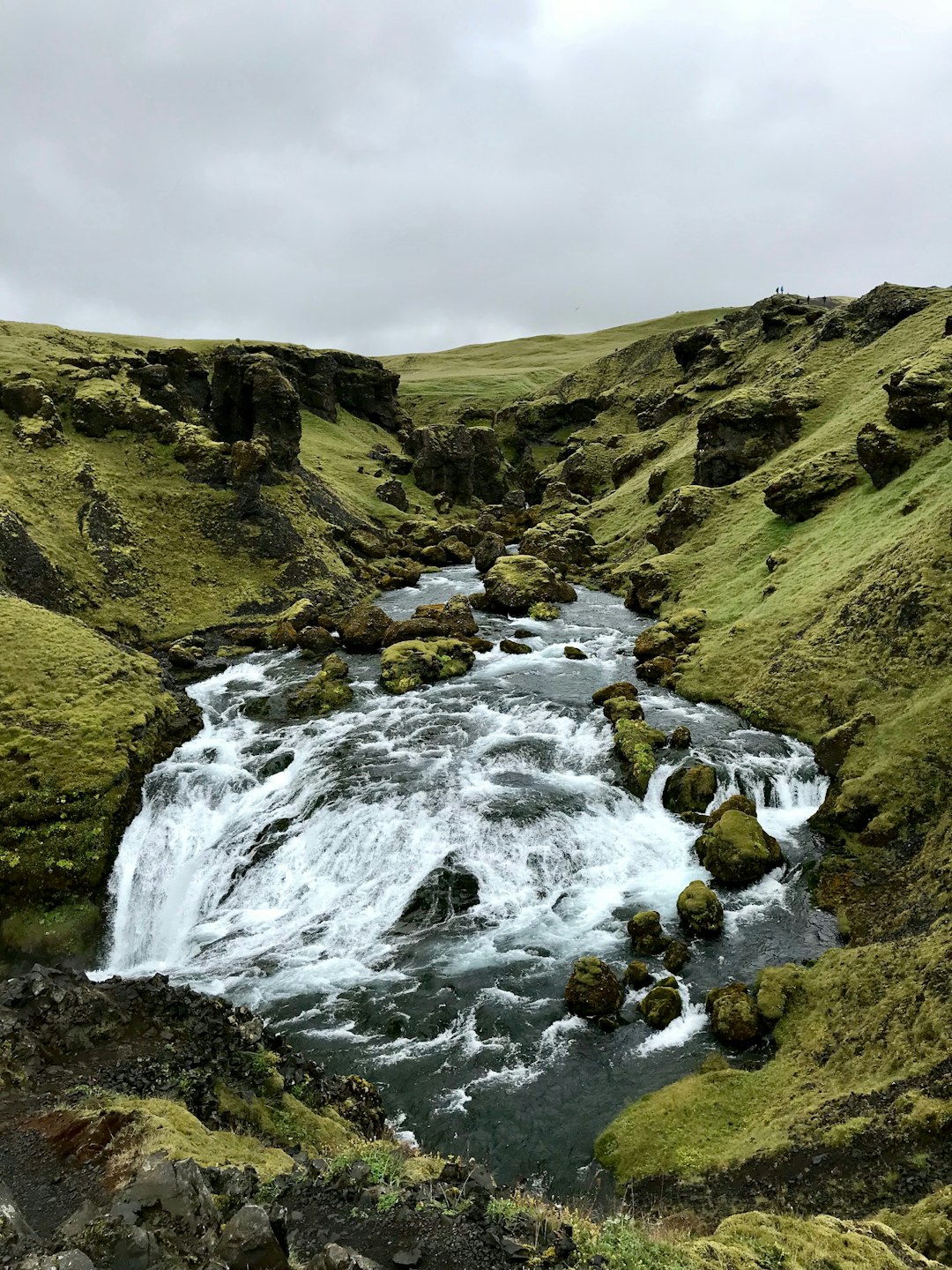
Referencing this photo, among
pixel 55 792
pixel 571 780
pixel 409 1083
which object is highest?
pixel 55 792

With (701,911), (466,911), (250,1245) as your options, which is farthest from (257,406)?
(250,1245)

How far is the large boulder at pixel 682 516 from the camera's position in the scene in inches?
2272

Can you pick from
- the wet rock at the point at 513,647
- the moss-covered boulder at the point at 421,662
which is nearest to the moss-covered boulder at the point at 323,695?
the moss-covered boulder at the point at 421,662

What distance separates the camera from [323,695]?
3612 cm

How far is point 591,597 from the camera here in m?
58.3

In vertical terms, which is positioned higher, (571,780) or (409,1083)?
(571,780)

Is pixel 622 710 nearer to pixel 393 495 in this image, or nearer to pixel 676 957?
pixel 676 957

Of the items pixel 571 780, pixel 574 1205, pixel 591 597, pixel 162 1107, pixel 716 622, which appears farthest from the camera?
pixel 591 597

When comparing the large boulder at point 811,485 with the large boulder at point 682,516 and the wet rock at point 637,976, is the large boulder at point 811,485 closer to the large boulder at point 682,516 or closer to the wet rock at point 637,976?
the large boulder at point 682,516

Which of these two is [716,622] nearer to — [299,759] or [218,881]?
[299,759]

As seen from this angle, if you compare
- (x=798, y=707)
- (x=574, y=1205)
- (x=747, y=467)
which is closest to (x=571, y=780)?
(x=798, y=707)

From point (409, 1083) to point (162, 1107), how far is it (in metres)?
6.96

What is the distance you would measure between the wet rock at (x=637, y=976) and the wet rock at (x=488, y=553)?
1868 inches

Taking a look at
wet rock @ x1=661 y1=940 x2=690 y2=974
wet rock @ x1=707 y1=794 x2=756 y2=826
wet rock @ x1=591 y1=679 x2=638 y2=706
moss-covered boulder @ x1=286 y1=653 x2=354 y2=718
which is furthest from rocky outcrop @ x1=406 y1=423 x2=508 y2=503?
wet rock @ x1=661 y1=940 x2=690 y2=974
